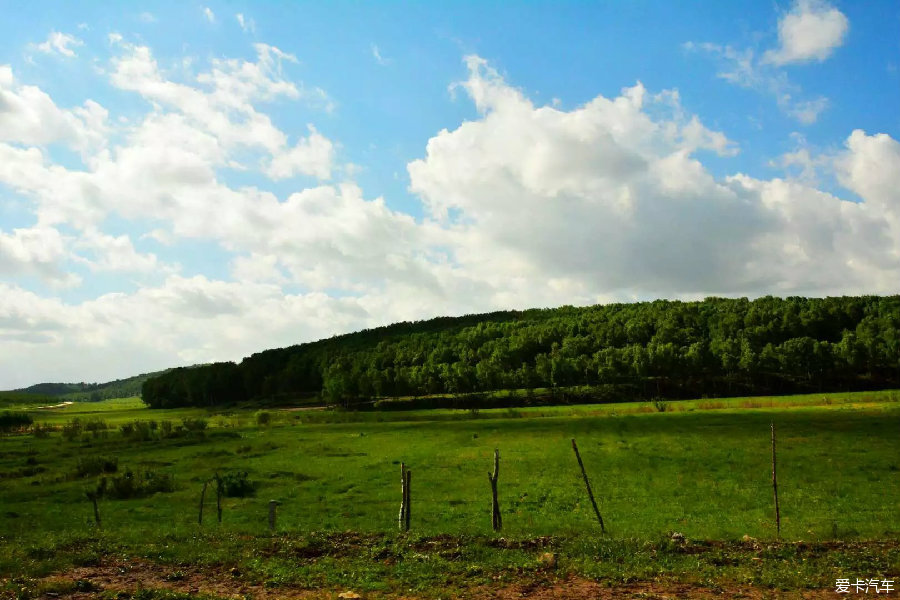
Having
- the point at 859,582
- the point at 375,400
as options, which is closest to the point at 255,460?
the point at 859,582

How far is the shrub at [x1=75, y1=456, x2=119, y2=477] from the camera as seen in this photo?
55888mm

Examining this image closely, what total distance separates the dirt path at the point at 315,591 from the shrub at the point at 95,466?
45032 millimetres

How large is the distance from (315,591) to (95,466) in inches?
2085

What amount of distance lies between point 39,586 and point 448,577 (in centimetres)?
1168

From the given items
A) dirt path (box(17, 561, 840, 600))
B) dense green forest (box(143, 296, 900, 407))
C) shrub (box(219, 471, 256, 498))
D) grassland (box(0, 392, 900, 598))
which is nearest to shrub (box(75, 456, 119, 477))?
grassland (box(0, 392, 900, 598))

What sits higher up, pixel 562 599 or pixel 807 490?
pixel 562 599

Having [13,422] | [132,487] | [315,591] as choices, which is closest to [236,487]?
[132,487]

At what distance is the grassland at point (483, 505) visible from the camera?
691 inches

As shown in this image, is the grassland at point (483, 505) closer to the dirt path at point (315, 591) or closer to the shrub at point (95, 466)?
the dirt path at point (315, 591)

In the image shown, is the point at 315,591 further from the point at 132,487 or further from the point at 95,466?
the point at 95,466

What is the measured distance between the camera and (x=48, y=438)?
87.9m

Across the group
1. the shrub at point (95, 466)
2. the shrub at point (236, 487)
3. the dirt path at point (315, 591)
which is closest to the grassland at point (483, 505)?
the dirt path at point (315, 591)

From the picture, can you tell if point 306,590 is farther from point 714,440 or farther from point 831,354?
point 831,354

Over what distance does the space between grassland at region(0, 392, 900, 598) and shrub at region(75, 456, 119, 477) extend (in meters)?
1.12
